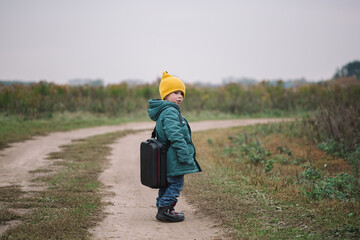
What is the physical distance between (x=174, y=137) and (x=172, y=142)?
87 mm

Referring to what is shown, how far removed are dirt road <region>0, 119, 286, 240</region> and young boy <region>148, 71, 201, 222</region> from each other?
266mm

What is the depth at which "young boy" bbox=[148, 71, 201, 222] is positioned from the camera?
4.97 meters

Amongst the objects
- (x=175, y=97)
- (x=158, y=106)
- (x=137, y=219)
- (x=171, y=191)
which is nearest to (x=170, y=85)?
(x=175, y=97)

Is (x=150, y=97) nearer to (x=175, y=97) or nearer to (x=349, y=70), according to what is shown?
(x=349, y=70)

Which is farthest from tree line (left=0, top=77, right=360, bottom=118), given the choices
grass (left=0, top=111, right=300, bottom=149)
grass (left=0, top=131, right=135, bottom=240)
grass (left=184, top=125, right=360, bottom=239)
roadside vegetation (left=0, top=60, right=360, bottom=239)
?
grass (left=0, top=131, right=135, bottom=240)

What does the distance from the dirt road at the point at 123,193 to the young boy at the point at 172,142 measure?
0.87 feet

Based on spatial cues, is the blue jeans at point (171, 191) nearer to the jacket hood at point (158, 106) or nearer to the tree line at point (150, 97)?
the jacket hood at point (158, 106)

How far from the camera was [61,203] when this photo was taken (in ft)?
19.7

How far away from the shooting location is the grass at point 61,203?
4.59 meters

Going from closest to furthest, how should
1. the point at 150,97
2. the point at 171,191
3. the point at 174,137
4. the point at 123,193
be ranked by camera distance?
the point at 174,137 < the point at 171,191 < the point at 123,193 < the point at 150,97

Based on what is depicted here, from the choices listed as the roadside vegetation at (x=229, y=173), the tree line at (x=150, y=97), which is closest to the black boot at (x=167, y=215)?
the roadside vegetation at (x=229, y=173)

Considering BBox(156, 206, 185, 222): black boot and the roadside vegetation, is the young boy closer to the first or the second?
BBox(156, 206, 185, 222): black boot

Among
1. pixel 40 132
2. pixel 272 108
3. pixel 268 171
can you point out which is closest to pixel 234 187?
pixel 268 171

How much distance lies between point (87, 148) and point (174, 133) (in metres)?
8.01
